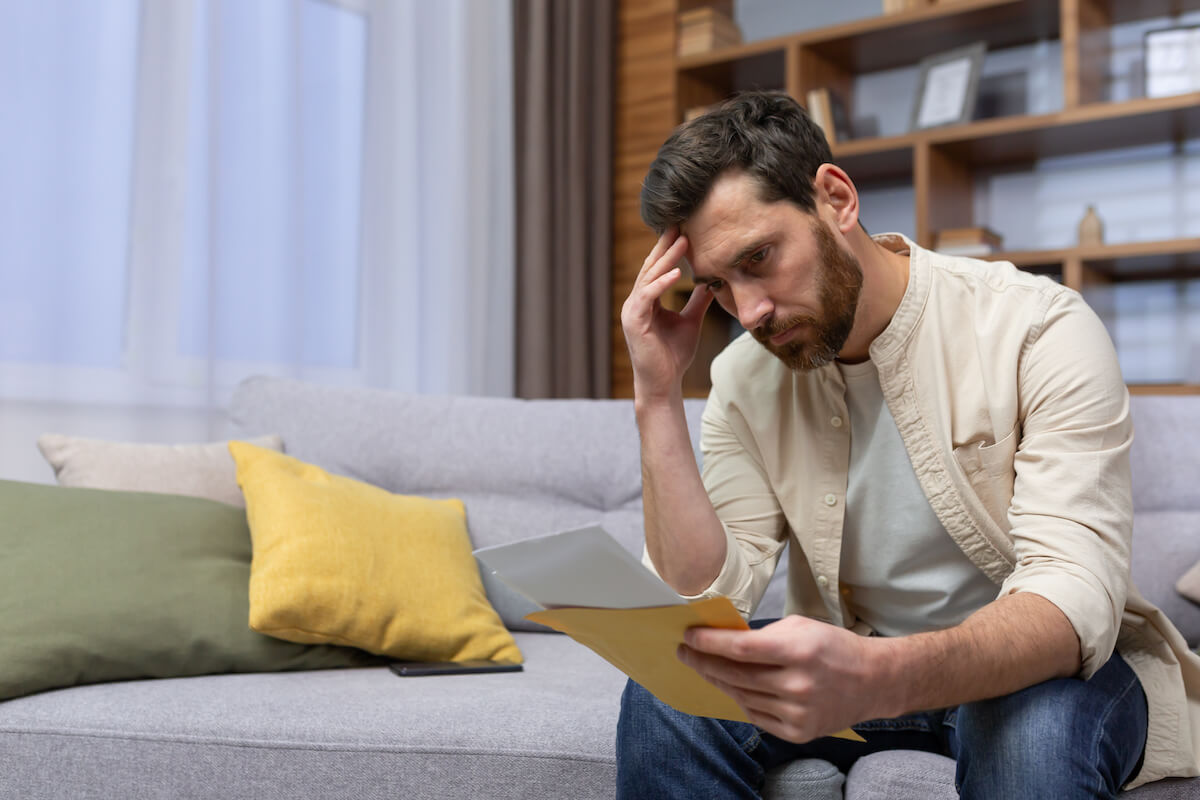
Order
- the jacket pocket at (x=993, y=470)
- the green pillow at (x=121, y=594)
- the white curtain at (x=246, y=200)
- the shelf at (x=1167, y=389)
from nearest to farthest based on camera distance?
the jacket pocket at (x=993, y=470) → the green pillow at (x=121, y=594) → the white curtain at (x=246, y=200) → the shelf at (x=1167, y=389)

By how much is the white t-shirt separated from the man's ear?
0.56ft

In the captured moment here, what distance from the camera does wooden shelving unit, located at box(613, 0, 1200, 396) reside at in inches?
108

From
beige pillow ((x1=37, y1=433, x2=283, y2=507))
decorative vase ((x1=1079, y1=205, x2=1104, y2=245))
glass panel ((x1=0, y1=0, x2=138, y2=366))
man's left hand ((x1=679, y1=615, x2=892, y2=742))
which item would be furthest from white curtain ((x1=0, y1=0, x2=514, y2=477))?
man's left hand ((x1=679, y1=615, x2=892, y2=742))

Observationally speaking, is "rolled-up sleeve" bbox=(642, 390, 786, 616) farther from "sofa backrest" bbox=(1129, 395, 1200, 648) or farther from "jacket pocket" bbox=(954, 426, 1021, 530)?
"sofa backrest" bbox=(1129, 395, 1200, 648)

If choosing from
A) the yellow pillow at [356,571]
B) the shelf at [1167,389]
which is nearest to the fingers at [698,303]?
the yellow pillow at [356,571]

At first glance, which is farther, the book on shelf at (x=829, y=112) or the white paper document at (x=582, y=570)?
the book on shelf at (x=829, y=112)

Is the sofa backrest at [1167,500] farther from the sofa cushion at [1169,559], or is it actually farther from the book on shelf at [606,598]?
the book on shelf at [606,598]

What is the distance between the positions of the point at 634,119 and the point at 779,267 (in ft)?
7.94

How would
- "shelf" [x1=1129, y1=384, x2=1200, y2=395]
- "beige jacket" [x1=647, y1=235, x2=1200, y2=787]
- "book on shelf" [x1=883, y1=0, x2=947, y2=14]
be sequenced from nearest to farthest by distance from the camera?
"beige jacket" [x1=647, y1=235, x2=1200, y2=787] → "shelf" [x1=1129, y1=384, x2=1200, y2=395] → "book on shelf" [x1=883, y1=0, x2=947, y2=14]

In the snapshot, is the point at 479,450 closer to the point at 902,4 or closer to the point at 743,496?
the point at 743,496

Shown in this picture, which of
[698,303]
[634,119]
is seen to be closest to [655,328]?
[698,303]

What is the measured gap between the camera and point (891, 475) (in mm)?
1195

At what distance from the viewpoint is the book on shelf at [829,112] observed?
3.12m

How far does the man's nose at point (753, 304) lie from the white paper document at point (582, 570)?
49 cm
